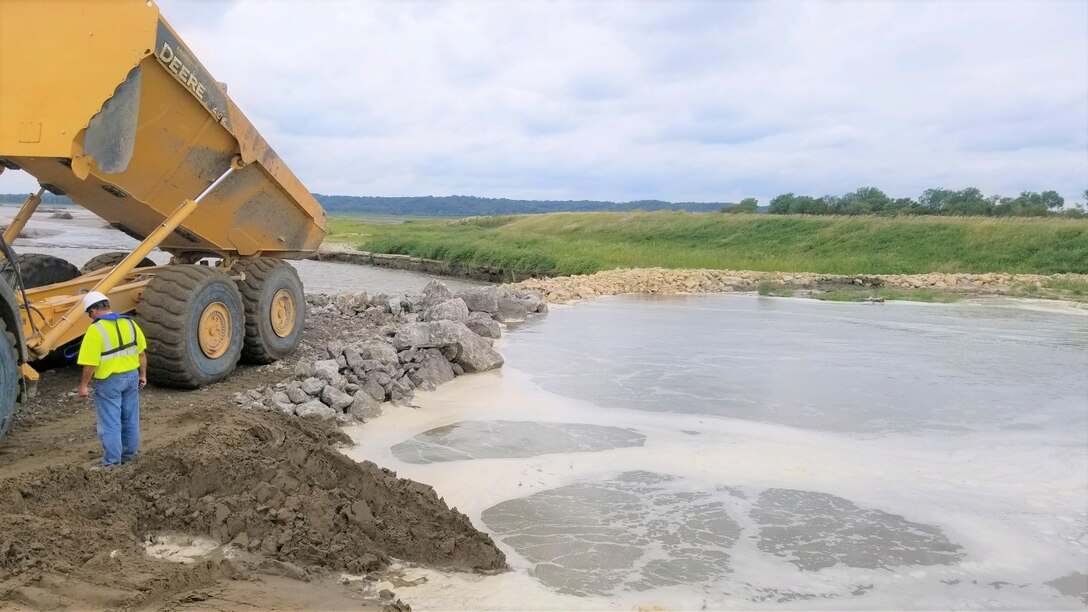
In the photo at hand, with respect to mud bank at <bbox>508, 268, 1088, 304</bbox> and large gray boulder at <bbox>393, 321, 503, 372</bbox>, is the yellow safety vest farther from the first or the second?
mud bank at <bbox>508, 268, 1088, 304</bbox>

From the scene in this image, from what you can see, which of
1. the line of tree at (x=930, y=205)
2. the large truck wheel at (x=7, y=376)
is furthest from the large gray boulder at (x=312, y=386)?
the line of tree at (x=930, y=205)

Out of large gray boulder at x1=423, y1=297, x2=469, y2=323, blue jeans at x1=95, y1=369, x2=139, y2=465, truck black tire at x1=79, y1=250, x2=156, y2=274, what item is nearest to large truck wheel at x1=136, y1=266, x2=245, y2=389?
truck black tire at x1=79, y1=250, x2=156, y2=274

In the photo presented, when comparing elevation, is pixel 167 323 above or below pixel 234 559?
above

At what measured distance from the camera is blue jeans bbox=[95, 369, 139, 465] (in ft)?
15.9

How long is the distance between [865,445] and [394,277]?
26686mm

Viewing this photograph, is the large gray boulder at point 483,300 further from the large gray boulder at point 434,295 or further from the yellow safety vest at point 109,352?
the yellow safety vest at point 109,352

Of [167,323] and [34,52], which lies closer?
[34,52]

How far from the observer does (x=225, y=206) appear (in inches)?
313

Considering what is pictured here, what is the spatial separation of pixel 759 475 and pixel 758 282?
18888 mm

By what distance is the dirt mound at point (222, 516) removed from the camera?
358 centimetres

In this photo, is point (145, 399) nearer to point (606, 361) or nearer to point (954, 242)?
point (606, 361)

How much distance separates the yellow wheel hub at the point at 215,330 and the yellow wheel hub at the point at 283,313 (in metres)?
1.06

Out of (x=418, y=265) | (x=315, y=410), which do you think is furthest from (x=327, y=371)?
(x=418, y=265)

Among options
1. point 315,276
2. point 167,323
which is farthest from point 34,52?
point 315,276
